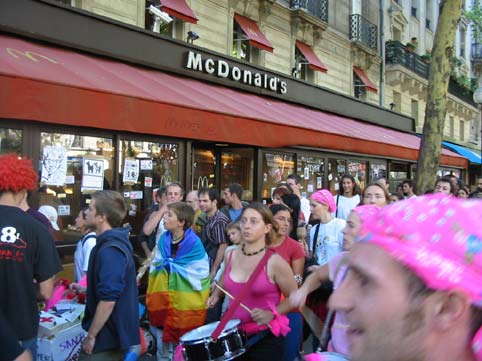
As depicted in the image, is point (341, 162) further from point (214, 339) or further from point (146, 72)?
point (214, 339)

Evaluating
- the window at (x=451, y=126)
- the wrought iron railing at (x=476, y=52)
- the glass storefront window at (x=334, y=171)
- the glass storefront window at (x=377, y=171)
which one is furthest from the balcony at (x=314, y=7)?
the wrought iron railing at (x=476, y=52)

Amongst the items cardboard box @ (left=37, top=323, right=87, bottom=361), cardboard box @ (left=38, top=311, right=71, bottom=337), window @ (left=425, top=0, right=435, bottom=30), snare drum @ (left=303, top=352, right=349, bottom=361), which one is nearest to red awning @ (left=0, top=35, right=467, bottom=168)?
cardboard box @ (left=38, top=311, right=71, bottom=337)

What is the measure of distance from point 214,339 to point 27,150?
13.9ft

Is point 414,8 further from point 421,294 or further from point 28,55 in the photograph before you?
point 421,294

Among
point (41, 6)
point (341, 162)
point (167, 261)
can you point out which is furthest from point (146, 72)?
point (341, 162)

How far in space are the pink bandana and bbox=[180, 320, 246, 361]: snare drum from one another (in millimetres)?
2495

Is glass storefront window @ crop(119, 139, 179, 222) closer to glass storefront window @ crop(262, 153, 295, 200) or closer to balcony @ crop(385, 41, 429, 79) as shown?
glass storefront window @ crop(262, 153, 295, 200)

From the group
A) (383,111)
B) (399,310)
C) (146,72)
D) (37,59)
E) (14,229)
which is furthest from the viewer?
(383,111)

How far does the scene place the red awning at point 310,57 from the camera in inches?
587

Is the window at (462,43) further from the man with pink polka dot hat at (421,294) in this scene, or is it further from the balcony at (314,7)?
the man with pink polka dot hat at (421,294)

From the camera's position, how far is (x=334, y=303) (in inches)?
37.4

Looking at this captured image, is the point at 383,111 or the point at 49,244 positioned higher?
the point at 383,111

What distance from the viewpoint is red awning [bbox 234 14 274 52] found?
12.3 m

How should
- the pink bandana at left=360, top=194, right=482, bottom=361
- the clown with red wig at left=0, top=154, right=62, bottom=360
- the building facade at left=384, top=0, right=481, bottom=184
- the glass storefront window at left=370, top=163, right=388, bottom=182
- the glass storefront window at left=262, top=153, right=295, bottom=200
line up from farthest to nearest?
the building facade at left=384, top=0, right=481, bottom=184, the glass storefront window at left=370, top=163, right=388, bottom=182, the glass storefront window at left=262, top=153, right=295, bottom=200, the clown with red wig at left=0, top=154, right=62, bottom=360, the pink bandana at left=360, top=194, right=482, bottom=361
